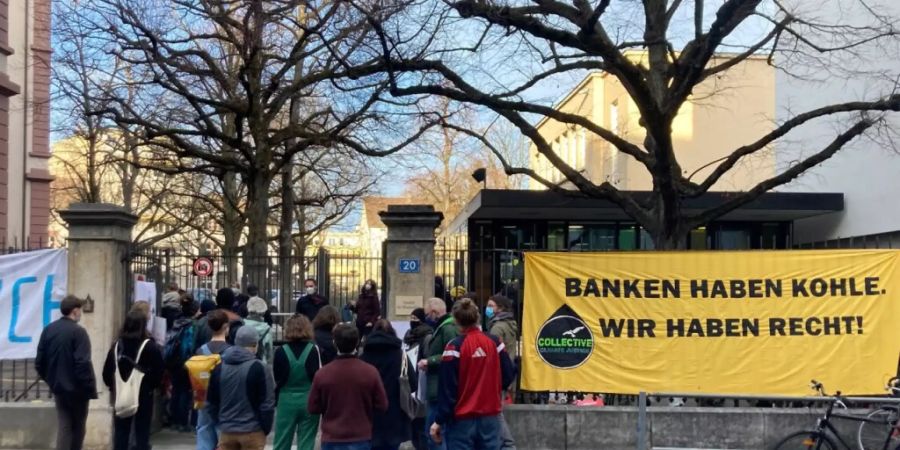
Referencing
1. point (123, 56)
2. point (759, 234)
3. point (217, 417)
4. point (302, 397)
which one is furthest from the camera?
point (759, 234)

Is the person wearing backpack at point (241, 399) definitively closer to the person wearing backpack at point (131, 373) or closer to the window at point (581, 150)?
the person wearing backpack at point (131, 373)

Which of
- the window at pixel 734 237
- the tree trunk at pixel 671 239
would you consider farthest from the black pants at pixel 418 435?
the window at pixel 734 237

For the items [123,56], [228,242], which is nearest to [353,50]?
[123,56]

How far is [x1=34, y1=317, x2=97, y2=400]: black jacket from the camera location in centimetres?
873

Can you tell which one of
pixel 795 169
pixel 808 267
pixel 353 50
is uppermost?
pixel 353 50

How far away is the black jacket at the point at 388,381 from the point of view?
8219mm

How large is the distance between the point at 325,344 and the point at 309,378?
2.31 ft

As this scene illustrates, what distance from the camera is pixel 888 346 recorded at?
10102 millimetres

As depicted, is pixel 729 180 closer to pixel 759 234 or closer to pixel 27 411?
pixel 759 234

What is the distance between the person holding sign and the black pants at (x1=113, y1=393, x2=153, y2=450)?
0.43 m

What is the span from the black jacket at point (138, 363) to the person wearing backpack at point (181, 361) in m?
0.94

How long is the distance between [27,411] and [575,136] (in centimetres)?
2879

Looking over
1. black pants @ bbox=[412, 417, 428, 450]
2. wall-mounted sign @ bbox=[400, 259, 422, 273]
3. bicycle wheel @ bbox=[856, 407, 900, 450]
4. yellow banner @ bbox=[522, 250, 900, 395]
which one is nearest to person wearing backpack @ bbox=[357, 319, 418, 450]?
black pants @ bbox=[412, 417, 428, 450]

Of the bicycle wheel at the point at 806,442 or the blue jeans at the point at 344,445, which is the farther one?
the bicycle wheel at the point at 806,442
